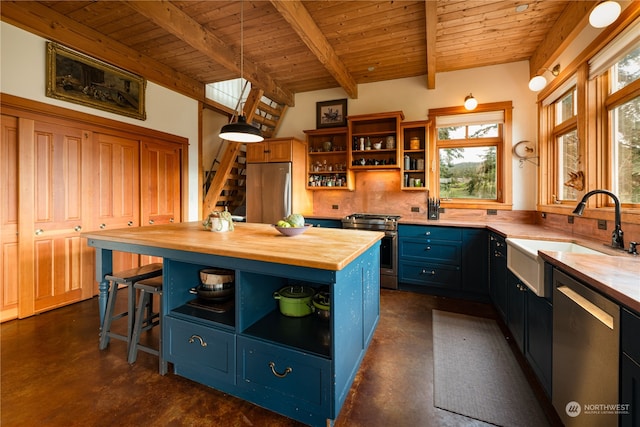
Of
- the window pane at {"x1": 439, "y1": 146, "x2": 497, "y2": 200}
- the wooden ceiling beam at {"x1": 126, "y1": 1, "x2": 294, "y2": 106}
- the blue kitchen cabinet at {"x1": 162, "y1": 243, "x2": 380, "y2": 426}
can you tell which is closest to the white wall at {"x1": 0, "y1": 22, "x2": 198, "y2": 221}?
the wooden ceiling beam at {"x1": 126, "y1": 1, "x2": 294, "y2": 106}

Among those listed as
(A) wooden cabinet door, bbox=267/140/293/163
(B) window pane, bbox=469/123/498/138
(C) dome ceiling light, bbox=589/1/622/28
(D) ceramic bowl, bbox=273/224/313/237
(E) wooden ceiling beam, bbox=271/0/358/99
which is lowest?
(D) ceramic bowl, bbox=273/224/313/237

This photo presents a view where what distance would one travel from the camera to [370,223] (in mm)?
3668

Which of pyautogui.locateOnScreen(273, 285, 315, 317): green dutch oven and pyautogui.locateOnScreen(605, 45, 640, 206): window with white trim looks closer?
pyautogui.locateOnScreen(273, 285, 315, 317): green dutch oven

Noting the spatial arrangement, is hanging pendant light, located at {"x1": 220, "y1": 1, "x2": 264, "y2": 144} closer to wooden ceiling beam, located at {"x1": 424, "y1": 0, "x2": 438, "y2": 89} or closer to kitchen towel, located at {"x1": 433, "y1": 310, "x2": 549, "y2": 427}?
wooden ceiling beam, located at {"x1": 424, "y1": 0, "x2": 438, "y2": 89}

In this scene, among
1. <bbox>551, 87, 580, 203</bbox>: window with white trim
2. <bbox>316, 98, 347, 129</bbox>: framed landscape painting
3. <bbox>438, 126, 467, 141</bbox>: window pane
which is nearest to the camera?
<bbox>551, 87, 580, 203</bbox>: window with white trim

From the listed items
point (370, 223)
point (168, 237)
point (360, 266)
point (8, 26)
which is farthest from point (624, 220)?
point (8, 26)

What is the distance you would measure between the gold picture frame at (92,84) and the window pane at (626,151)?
4990 millimetres

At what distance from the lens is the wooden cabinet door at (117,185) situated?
325 centimetres

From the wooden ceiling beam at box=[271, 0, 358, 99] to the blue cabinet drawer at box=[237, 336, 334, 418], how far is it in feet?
8.79

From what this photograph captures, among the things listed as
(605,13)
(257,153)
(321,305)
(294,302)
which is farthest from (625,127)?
(257,153)

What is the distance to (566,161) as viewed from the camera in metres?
3.03

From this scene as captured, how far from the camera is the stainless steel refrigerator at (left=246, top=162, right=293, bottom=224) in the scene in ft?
13.8

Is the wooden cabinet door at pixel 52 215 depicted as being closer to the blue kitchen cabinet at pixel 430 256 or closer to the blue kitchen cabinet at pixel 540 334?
the blue kitchen cabinet at pixel 430 256

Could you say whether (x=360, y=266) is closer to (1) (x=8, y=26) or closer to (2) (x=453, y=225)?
(2) (x=453, y=225)
